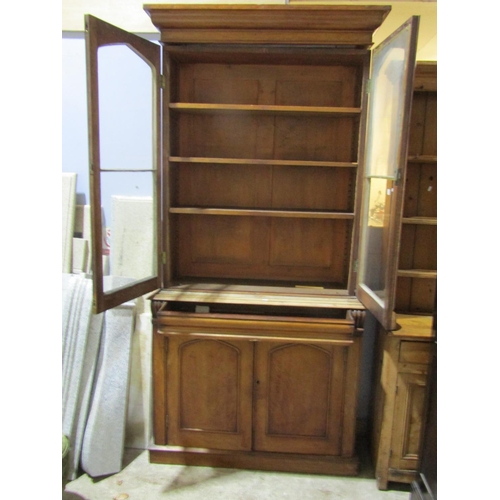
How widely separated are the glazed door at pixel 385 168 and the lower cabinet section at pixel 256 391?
264mm

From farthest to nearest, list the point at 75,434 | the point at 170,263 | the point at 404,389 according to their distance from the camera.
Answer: the point at 170,263 < the point at 75,434 < the point at 404,389

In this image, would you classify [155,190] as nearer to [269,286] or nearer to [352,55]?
→ [269,286]

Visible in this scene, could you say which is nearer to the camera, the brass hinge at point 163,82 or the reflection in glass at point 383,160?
the reflection in glass at point 383,160

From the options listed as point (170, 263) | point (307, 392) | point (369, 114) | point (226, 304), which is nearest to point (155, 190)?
point (170, 263)

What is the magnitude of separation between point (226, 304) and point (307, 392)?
60cm

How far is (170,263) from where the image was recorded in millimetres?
2277

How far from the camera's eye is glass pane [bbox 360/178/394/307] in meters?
1.88

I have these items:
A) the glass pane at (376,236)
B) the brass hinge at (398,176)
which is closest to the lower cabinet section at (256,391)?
the glass pane at (376,236)

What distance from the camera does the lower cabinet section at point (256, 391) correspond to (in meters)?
2.03

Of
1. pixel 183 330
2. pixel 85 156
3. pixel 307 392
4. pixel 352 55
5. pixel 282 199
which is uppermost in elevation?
pixel 352 55

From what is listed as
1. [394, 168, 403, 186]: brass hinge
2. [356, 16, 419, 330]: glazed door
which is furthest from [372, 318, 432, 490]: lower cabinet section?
[394, 168, 403, 186]: brass hinge

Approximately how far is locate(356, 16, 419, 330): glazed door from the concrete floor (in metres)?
0.89

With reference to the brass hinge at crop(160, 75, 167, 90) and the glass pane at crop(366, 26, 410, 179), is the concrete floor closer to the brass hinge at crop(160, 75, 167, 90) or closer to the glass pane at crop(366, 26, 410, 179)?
the glass pane at crop(366, 26, 410, 179)

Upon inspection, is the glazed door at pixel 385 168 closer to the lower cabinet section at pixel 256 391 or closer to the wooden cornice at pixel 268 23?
the wooden cornice at pixel 268 23
